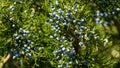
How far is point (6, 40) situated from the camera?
3324 mm

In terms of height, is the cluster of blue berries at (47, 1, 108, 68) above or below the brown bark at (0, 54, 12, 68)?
above

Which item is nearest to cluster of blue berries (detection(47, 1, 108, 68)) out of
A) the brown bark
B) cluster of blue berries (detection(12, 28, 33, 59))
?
cluster of blue berries (detection(12, 28, 33, 59))

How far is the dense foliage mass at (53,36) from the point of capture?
3232 millimetres

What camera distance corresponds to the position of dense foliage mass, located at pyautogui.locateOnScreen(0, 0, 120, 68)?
127 inches

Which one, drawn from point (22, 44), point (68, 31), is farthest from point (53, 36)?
point (22, 44)

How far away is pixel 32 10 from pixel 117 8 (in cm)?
107

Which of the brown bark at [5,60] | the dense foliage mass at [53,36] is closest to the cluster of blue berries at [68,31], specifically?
the dense foliage mass at [53,36]

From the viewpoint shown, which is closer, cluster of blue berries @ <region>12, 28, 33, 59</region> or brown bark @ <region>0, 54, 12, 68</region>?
cluster of blue berries @ <region>12, 28, 33, 59</region>

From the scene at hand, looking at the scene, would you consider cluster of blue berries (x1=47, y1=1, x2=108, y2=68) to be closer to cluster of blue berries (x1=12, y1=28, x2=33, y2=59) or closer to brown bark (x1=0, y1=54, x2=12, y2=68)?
cluster of blue berries (x1=12, y1=28, x2=33, y2=59)

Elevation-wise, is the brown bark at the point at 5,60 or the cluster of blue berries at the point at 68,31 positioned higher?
the cluster of blue berries at the point at 68,31

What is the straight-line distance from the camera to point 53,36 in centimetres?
329

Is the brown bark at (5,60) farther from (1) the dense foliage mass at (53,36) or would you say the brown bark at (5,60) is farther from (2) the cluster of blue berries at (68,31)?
(2) the cluster of blue berries at (68,31)

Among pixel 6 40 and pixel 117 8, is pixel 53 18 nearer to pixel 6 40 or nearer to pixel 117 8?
pixel 6 40

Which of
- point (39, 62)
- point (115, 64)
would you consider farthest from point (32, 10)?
point (115, 64)
